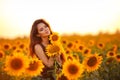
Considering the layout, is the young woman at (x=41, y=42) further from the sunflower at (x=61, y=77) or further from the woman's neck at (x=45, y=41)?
the sunflower at (x=61, y=77)

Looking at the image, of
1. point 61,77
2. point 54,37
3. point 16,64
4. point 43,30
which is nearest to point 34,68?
point 16,64

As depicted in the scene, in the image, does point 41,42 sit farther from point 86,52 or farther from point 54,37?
point 86,52

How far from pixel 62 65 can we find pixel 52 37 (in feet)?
0.74

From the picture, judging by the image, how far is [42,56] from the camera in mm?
3619

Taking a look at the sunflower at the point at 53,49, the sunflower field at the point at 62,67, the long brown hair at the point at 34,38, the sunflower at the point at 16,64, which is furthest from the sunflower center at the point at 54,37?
the sunflower at the point at 16,64

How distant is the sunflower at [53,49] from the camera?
10.9ft

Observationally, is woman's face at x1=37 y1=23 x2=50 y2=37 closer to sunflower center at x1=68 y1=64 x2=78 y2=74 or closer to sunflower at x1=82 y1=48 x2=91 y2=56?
sunflower center at x1=68 y1=64 x2=78 y2=74

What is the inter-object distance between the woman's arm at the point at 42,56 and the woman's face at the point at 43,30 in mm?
95

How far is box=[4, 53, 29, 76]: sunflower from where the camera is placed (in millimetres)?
3135

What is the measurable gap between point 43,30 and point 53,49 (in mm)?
312

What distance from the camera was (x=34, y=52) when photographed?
3.75 m

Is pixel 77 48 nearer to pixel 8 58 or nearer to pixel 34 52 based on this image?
pixel 34 52

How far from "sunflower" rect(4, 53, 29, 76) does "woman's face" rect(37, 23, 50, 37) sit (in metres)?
0.47

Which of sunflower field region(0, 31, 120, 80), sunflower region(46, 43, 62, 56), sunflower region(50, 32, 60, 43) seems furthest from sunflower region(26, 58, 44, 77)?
sunflower region(50, 32, 60, 43)
